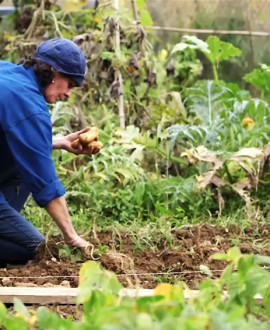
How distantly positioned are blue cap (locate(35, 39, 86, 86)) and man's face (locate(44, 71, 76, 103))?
0.04 m

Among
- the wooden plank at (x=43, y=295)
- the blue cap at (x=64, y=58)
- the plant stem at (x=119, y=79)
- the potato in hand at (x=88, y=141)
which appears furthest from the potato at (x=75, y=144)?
the plant stem at (x=119, y=79)

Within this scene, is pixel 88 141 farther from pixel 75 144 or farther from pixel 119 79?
pixel 119 79

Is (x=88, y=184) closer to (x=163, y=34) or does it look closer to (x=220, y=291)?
(x=220, y=291)

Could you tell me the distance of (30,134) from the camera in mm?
4367

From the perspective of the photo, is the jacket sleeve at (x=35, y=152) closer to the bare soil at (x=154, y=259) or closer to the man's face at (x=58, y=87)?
the man's face at (x=58, y=87)

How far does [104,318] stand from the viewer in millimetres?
2029

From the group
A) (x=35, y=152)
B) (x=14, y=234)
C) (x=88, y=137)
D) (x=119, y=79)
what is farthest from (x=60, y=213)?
(x=119, y=79)

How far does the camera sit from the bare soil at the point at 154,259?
441cm

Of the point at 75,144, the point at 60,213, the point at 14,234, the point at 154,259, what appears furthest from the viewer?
the point at 75,144

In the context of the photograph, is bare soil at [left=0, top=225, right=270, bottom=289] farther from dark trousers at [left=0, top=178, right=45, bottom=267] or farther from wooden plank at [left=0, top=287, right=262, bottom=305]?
wooden plank at [left=0, top=287, right=262, bottom=305]

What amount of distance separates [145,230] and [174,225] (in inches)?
16.9

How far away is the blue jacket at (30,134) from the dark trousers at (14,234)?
54cm

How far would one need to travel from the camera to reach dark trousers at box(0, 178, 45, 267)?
4.92m

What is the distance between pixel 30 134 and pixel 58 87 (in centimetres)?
38
